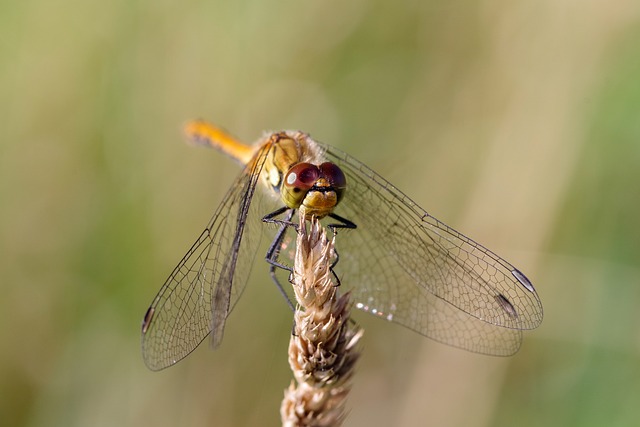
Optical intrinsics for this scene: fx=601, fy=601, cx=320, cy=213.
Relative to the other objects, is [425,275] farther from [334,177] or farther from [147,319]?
[147,319]

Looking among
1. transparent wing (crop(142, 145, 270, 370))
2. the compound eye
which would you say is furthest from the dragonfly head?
transparent wing (crop(142, 145, 270, 370))

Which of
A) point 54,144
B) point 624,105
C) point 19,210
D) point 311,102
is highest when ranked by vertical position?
point 624,105

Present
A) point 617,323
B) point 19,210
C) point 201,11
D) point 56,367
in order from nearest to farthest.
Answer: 1. point 617,323
2. point 56,367
3. point 19,210
4. point 201,11

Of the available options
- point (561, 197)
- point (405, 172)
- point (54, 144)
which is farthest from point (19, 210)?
point (561, 197)

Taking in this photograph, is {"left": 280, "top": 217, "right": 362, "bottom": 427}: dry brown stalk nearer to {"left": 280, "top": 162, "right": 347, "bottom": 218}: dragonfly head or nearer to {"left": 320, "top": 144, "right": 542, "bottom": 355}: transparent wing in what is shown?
{"left": 280, "top": 162, "right": 347, "bottom": 218}: dragonfly head

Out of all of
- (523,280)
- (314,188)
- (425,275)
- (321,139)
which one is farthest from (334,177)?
(321,139)

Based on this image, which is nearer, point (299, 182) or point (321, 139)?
point (299, 182)

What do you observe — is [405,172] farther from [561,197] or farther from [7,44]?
[7,44]
